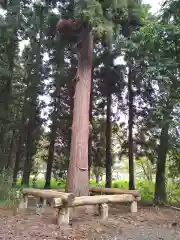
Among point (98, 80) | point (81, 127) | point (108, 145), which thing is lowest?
point (81, 127)

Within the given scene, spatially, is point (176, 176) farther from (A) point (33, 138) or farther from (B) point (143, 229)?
(A) point (33, 138)

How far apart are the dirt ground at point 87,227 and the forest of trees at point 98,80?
1741 millimetres

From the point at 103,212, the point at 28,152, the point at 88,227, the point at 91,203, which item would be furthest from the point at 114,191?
the point at 28,152

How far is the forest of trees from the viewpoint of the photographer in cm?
927

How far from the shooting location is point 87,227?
22.0 ft

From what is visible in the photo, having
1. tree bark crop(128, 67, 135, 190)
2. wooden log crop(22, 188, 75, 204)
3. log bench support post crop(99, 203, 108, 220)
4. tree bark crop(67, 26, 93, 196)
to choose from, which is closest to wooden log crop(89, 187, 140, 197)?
tree bark crop(67, 26, 93, 196)

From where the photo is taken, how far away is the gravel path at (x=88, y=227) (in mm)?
5854

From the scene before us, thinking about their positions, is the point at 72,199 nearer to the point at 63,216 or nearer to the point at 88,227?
the point at 63,216

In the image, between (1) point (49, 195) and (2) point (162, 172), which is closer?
(1) point (49, 195)

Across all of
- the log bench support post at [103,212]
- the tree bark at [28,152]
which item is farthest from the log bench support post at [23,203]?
the tree bark at [28,152]

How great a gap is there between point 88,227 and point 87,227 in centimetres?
2

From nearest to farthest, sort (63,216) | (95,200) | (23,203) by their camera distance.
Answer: (63,216)
(95,200)
(23,203)

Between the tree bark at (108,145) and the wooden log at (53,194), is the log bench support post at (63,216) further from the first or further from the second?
the tree bark at (108,145)

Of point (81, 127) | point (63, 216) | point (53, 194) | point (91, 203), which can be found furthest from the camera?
point (81, 127)
